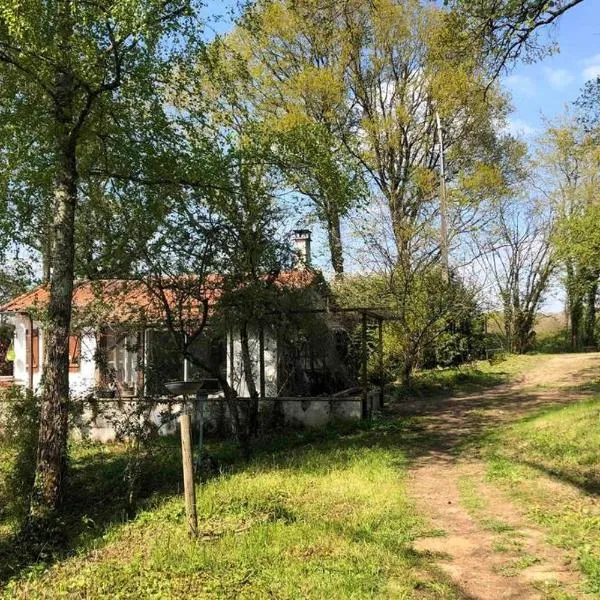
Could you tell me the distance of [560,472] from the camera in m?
8.75

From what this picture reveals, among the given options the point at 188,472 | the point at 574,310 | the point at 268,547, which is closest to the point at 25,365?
the point at 188,472

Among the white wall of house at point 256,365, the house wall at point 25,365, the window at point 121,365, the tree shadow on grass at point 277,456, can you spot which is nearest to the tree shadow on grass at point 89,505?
the tree shadow on grass at point 277,456

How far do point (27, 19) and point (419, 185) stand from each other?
2044cm

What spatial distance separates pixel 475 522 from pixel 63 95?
798cm

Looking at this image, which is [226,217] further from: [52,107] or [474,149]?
[474,149]

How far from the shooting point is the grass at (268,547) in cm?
537

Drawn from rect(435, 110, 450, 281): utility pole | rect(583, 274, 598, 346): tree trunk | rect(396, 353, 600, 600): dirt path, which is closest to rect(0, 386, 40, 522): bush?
rect(396, 353, 600, 600): dirt path

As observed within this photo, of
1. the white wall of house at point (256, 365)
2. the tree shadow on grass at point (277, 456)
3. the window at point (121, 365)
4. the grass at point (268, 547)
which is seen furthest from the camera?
the white wall of house at point (256, 365)

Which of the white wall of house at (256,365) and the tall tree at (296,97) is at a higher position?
the tall tree at (296,97)

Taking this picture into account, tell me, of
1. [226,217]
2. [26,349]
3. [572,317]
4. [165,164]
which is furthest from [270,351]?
[572,317]

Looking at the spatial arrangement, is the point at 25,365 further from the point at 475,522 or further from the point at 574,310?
the point at 574,310

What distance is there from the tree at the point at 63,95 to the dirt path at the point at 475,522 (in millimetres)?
5321

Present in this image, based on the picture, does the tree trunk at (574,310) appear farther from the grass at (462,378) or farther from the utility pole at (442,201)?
the utility pole at (442,201)

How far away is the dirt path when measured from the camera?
5246 millimetres
